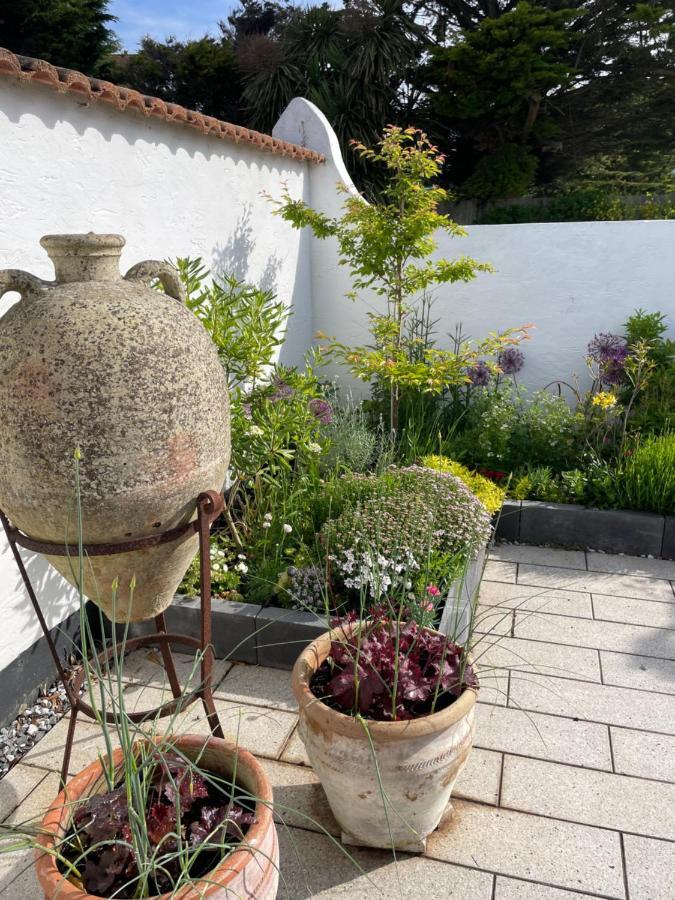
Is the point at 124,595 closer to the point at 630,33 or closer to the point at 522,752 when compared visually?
the point at 522,752

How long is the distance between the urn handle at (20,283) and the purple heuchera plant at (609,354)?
3.89m

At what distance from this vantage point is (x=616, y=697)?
2.69 metres

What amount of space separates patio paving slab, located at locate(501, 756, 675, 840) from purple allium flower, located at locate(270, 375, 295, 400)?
2072 millimetres

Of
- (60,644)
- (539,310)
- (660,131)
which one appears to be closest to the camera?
(60,644)

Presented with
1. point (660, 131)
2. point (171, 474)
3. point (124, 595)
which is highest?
point (660, 131)

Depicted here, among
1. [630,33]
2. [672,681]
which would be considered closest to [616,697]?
[672,681]

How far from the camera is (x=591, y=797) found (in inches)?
86.1

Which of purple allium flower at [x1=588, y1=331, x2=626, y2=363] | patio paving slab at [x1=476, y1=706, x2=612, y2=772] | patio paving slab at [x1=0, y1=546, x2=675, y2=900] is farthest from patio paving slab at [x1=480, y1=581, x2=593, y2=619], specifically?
purple allium flower at [x1=588, y1=331, x2=626, y2=363]

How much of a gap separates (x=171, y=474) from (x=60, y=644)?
160 centimetres

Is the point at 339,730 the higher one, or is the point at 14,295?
the point at 14,295

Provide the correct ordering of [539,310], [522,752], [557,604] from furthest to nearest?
[539,310] < [557,604] < [522,752]

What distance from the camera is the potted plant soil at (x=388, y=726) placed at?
5.81ft

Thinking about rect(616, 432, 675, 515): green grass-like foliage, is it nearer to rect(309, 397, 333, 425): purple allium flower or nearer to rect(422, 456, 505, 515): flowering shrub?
rect(422, 456, 505, 515): flowering shrub

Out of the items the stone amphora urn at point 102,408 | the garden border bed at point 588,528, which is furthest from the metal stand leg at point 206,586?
the garden border bed at point 588,528
